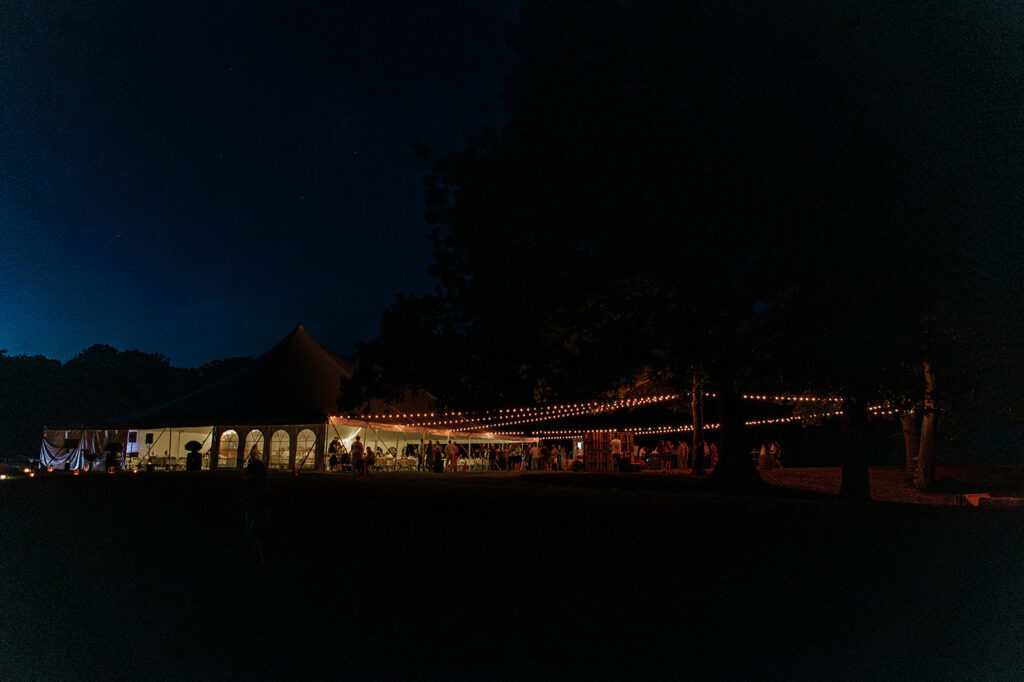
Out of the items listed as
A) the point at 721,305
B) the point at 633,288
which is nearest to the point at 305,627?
the point at 633,288

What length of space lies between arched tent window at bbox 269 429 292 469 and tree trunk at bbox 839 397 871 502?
18.7m

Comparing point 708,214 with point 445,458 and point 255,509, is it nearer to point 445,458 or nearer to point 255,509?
point 255,509

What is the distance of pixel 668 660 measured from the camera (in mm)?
4457

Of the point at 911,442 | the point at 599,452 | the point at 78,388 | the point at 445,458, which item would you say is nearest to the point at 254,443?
the point at 445,458

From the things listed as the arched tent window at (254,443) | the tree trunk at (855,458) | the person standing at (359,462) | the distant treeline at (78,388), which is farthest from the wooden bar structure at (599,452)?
the distant treeline at (78,388)

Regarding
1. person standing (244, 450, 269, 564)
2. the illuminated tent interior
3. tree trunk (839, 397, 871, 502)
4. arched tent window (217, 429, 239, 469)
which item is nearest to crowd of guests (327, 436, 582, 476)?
the illuminated tent interior

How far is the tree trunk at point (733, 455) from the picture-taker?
50.6 ft

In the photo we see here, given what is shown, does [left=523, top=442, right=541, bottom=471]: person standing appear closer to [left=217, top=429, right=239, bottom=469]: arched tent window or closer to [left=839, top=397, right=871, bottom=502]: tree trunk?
[left=217, top=429, right=239, bottom=469]: arched tent window

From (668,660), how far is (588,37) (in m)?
9.16

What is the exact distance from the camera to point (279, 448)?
77.5 feet

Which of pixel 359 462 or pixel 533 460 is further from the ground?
pixel 359 462

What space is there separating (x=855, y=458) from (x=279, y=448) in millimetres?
19317

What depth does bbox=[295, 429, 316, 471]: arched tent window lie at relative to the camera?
22.8m

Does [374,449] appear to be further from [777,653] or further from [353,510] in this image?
[777,653]
